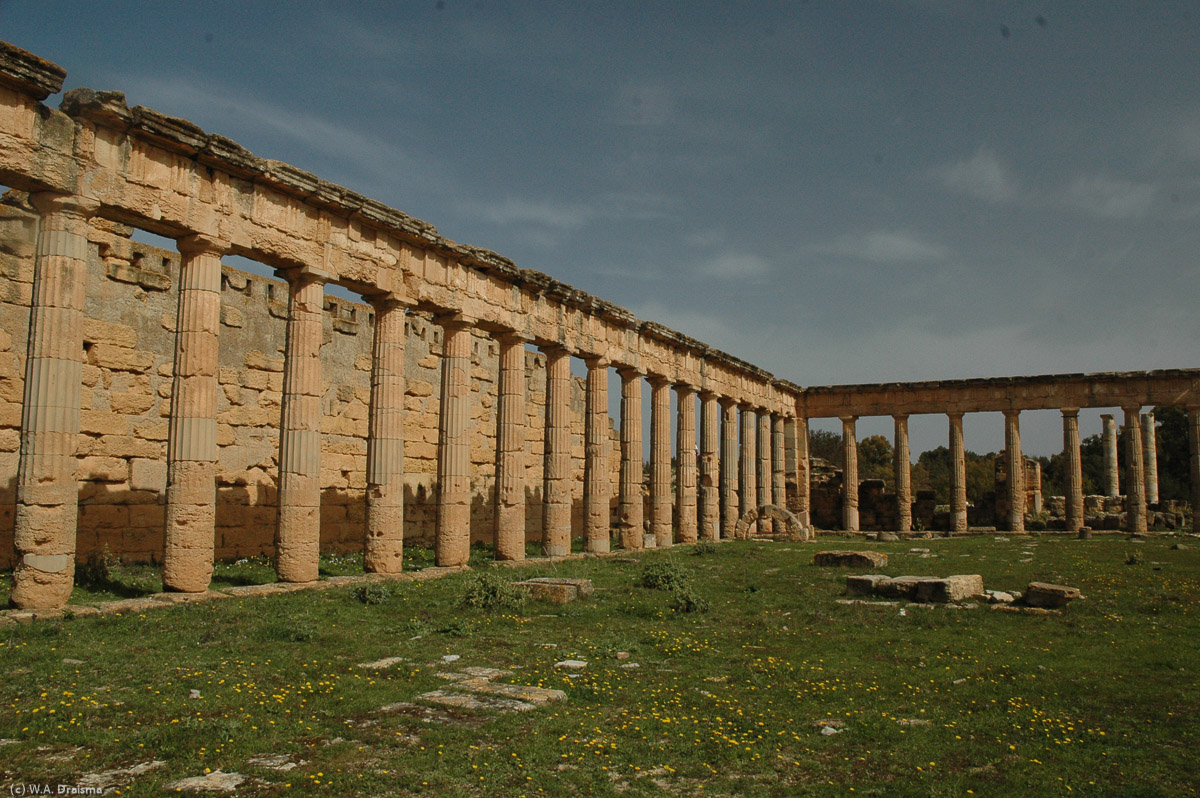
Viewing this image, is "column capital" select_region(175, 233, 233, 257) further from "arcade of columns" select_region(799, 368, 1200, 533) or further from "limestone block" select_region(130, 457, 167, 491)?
"arcade of columns" select_region(799, 368, 1200, 533)

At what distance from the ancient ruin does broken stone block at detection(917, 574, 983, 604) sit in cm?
887

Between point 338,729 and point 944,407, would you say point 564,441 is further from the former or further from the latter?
point 944,407

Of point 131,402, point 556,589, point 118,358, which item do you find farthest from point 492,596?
point 118,358

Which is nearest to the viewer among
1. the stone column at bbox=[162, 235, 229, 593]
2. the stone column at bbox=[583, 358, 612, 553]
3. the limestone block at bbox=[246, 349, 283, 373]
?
the stone column at bbox=[162, 235, 229, 593]

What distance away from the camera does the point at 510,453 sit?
19422mm

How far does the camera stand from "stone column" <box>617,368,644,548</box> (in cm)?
2441

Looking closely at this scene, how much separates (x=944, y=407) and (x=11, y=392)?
3220 cm

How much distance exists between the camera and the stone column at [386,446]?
1595 centimetres

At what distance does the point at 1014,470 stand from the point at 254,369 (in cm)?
2944

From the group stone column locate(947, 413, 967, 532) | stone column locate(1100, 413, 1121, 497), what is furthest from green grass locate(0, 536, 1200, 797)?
stone column locate(1100, 413, 1121, 497)

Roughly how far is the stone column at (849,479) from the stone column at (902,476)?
1722 millimetres

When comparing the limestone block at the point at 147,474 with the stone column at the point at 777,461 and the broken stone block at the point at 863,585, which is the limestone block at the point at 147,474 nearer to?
the broken stone block at the point at 863,585

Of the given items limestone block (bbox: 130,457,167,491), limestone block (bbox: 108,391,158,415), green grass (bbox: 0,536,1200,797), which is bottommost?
green grass (bbox: 0,536,1200,797)

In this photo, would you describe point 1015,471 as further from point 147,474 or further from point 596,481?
point 147,474
